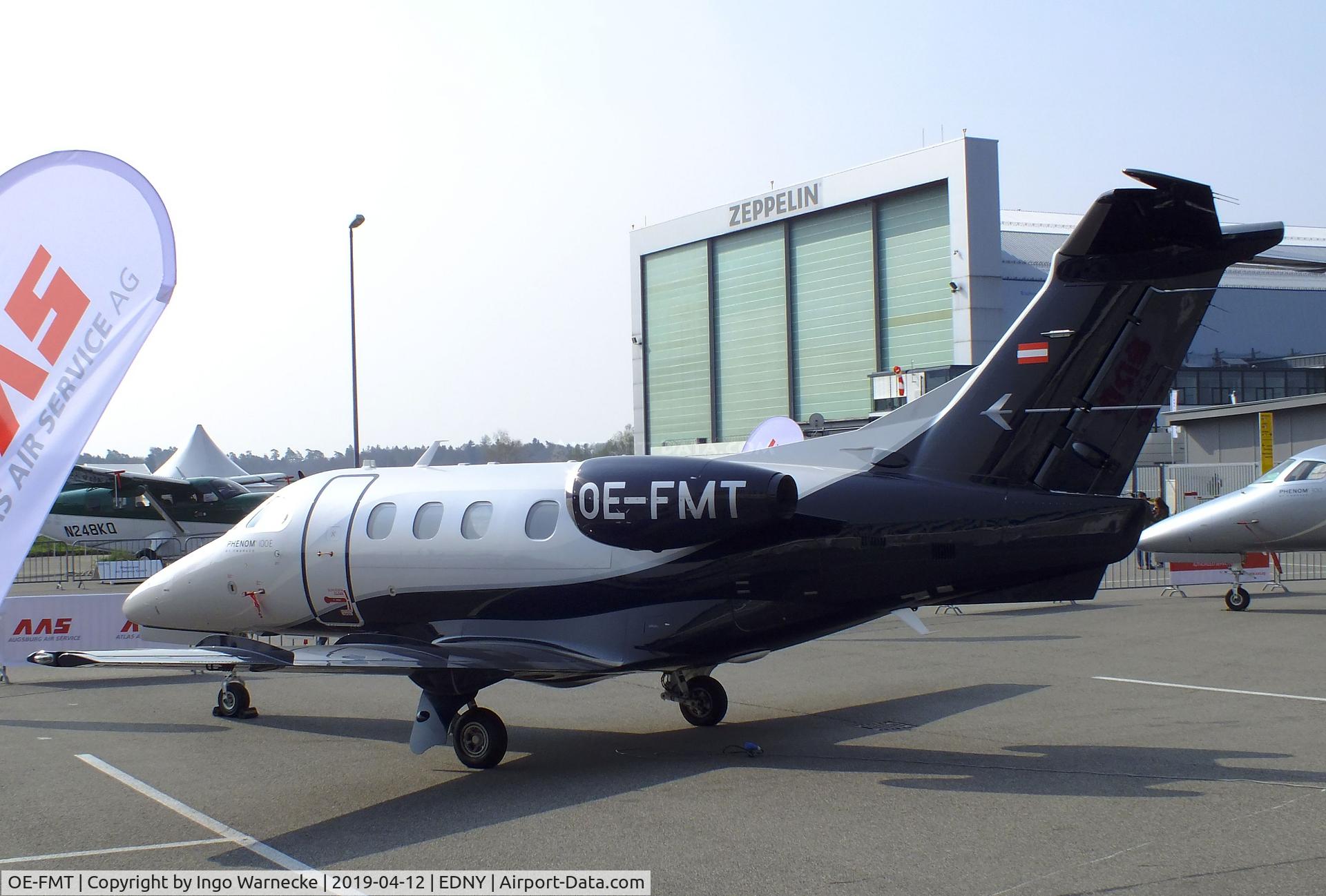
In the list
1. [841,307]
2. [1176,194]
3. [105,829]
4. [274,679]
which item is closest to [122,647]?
[274,679]

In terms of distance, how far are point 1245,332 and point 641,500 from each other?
58.8m

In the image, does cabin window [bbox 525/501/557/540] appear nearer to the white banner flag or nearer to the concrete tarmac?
the concrete tarmac

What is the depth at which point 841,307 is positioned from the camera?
54.6 meters

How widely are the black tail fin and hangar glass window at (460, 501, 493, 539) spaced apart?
4088mm

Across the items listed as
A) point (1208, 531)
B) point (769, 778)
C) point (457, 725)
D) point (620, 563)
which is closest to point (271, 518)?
point (457, 725)

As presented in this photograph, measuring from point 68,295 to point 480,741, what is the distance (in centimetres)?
637

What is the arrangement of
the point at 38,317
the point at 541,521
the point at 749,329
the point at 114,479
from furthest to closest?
1. the point at 749,329
2. the point at 114,479
3. the point at 541,521
4. the point at 38,317

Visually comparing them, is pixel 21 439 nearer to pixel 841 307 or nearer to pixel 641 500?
pixel 641 500

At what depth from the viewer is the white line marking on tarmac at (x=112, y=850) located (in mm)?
7777

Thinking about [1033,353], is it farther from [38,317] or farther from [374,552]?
[38,317]

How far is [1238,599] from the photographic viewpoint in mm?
21281

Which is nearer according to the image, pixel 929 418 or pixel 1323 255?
pixel 929 418

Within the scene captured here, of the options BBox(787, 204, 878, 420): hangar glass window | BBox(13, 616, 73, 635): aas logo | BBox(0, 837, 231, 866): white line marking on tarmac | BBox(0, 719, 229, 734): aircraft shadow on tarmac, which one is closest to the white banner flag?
BBox(0, 837, 231, 866): white line marking on tarmac

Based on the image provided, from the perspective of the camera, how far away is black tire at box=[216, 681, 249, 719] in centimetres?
1325
